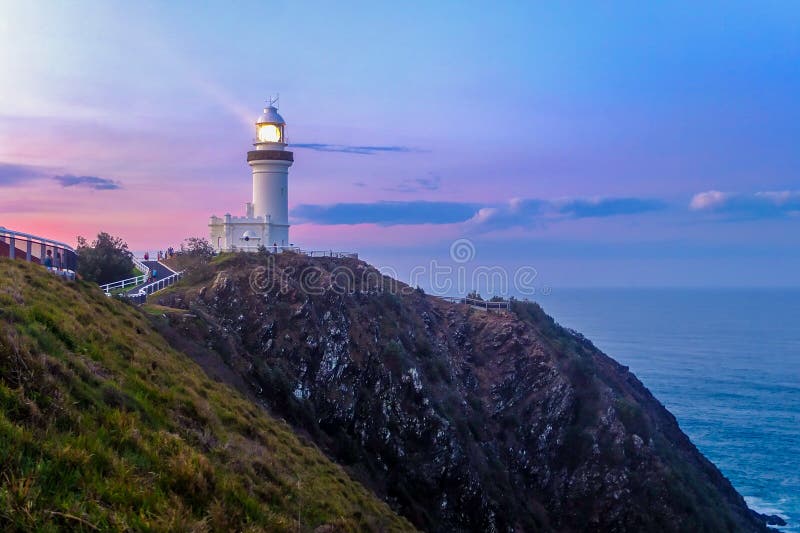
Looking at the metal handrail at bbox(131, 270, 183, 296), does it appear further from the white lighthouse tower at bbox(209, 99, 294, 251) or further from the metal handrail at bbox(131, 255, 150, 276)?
the white lighthouse tower at bbox(209, 99, 294, 251)

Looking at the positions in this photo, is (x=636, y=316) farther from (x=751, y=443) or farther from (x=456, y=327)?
(x=456, y=327)

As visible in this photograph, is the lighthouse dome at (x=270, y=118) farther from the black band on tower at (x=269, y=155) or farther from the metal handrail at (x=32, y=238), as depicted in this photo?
the metal handrail at (x=32, y=238)

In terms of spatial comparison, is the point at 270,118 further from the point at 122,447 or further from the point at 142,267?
the point at 122,447

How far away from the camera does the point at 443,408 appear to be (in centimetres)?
2872

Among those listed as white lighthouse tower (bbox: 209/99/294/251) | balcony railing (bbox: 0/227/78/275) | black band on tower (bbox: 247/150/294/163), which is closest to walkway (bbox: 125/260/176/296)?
white lighthouse tower (bbox: 209/99/294/251)

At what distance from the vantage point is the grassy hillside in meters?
5.70

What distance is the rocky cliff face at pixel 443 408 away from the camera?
25.1 metres

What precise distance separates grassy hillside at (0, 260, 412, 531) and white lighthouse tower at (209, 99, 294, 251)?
28.5 meters

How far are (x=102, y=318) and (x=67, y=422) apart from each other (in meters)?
8.00

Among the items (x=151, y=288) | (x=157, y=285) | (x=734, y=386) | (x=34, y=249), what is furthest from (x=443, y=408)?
(x=734, y=386)

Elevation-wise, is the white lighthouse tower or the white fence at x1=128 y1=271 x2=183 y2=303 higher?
the white lighthouse tower

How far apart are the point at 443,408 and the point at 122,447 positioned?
22.8m

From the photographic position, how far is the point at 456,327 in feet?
132

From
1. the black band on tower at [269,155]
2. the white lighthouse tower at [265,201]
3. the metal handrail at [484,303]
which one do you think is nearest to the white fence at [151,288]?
the white lighthouse tower at [265,201]
